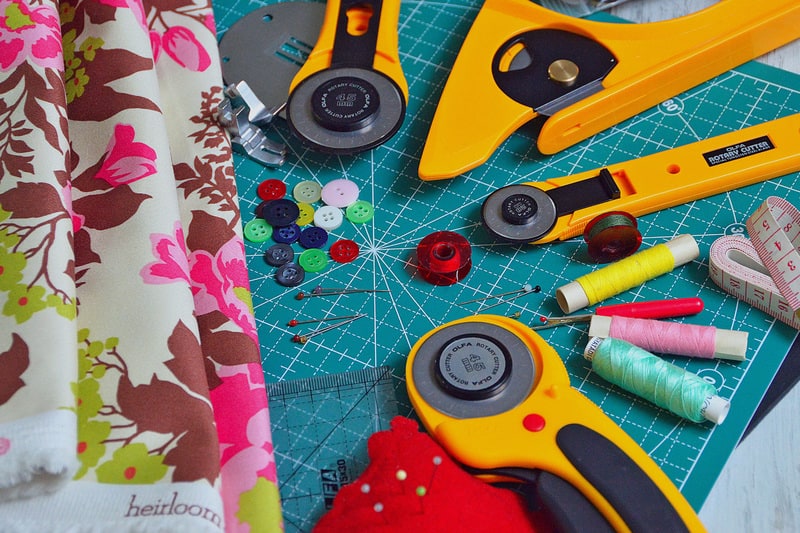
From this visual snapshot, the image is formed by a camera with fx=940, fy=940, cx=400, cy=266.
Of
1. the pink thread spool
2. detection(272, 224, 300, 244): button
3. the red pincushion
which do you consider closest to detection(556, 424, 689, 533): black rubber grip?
the red pincushion

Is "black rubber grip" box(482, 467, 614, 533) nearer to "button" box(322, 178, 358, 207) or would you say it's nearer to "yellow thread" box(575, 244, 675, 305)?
"yellow thread" box(575, 244, 675, 305)

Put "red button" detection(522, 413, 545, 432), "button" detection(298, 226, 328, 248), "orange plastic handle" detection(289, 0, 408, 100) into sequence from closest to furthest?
"red button" detection(522, 413, 545, 432)
"button" detection(298, 226, 328, 248)
"orange plastic handle" detection(289, 0, 408, 100)

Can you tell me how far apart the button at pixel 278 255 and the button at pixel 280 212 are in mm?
54

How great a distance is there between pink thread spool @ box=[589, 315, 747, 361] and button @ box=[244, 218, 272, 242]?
0.67 meters

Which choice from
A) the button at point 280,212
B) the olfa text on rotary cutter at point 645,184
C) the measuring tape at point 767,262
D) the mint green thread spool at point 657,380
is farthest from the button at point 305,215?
the measuring tape at point 767,262

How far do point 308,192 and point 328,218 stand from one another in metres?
0.09

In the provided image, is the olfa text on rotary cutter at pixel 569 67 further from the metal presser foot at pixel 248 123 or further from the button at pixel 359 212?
the metal presser foot at pixel 248 123

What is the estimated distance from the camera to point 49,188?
1.56 metres

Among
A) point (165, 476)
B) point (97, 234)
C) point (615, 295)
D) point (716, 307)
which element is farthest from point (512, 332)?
point (97, 234)

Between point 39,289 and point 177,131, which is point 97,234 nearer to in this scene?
point 39,289

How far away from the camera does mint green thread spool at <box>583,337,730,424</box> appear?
156 centimetres

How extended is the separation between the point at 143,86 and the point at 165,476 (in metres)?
0.79

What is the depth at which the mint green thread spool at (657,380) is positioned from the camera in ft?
5.11

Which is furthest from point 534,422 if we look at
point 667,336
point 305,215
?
point 305,215
